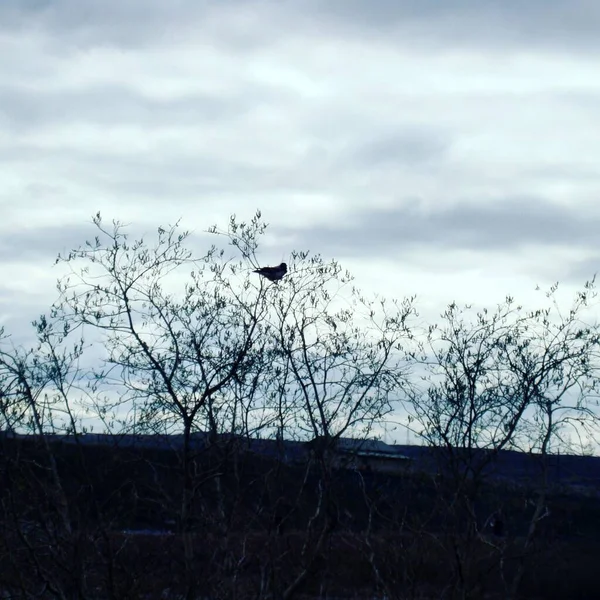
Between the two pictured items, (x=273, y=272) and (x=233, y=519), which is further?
(x=273, y=272)

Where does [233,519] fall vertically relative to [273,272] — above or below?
below

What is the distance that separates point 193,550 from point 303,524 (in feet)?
6.00

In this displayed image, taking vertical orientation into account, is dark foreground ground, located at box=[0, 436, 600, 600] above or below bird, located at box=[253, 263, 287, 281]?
below

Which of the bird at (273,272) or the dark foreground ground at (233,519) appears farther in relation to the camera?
the bird at (273,272)

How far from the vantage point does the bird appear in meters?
9.55

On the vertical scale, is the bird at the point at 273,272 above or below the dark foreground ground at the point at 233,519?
above

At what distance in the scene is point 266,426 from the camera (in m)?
9.69

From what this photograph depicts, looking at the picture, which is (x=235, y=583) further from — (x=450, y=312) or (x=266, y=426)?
(x=450, y=312)

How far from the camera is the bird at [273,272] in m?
9.55

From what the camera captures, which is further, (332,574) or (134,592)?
(332,574)

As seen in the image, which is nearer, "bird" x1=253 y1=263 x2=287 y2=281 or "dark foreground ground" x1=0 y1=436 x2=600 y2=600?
"dark foreground ground" x1=0 y1=436 x2=600 y2=600

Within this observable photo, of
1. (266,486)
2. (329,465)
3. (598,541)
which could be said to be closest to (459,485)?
(329,465)

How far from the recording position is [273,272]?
9.70 m

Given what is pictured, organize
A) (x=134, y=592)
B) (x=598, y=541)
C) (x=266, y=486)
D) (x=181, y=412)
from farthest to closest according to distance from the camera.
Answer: (x=598, y=541), (x=266, y=486), (x=181, y=412), (x=134, y=592)
